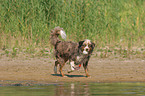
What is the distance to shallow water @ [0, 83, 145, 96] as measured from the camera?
8.42 m

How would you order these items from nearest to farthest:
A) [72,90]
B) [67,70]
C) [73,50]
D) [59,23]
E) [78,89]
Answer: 1. [72,90]
2. [78,89]
3. [73,50]
4. [67,70]
5. [59,23]

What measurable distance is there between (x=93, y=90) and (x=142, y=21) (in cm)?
1104

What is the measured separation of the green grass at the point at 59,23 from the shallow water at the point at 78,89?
6666mm

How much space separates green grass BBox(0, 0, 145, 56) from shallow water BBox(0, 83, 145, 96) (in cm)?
667

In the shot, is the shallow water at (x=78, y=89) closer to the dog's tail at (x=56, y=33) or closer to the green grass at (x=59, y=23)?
the dog's tail at (x=56, y=33)

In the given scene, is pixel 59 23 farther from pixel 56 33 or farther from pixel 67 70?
pixel 56 33

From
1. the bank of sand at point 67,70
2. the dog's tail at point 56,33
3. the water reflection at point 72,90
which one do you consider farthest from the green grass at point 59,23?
the water reflection at point 72,90

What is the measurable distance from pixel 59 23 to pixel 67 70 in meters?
4.69

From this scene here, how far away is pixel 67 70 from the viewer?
13.1 metres

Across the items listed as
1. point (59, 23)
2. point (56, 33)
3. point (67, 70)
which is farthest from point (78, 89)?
point (59, 23)

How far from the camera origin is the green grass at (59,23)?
1700cm

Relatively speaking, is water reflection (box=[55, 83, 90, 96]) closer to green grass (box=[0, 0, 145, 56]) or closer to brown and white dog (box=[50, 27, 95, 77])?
brown and white dog (box=[50, 27, 95, 77])

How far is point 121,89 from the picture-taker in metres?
9.24

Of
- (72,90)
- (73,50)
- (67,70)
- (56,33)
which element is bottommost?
(72,90)
